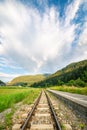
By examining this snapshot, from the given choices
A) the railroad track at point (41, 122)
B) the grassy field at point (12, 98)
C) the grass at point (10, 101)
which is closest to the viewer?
the railroad track at point (41, 122)

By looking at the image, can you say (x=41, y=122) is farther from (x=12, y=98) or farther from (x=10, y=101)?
(x=12, y=98)

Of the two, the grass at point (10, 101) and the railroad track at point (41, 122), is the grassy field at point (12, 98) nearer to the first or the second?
the grass at point (10, 101)

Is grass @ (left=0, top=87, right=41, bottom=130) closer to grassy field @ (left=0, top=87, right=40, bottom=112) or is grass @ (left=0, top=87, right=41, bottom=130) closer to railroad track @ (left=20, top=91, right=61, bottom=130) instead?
grassy field @ (left=0, top=87, right=40, bottom=112)

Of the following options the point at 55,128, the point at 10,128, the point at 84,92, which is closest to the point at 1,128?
the point at 10,128

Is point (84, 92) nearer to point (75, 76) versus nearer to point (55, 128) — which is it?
point (55, 128)

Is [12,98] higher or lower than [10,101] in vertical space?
higher

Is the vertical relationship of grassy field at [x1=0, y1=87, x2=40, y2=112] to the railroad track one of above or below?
above

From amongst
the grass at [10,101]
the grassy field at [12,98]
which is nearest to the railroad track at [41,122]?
the grass at [10,101]

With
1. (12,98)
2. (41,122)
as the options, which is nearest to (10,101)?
(12,98)

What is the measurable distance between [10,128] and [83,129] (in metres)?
3.48

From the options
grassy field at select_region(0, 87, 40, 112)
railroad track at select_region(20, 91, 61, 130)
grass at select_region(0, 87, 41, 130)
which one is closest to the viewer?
railroad track at select_region(20, 91, 61, 130)

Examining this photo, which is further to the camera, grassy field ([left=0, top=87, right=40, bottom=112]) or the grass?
grassy field ([left=0, top=87, right=40, bottom=112])

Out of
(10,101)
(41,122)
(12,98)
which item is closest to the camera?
(41,122)

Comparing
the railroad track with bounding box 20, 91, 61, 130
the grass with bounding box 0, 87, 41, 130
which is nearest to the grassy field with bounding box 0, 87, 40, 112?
the grass with bounding box 0, 87, 41, 130
